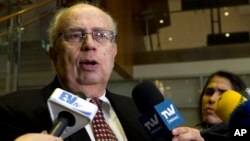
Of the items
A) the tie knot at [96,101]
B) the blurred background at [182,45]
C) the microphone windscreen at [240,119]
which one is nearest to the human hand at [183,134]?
the microphone windscreen at [240,119]

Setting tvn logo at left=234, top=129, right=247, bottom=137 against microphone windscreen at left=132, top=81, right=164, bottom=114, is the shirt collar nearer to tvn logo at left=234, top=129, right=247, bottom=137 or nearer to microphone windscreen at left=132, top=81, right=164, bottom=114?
microphone windscreen at left=132, top=81, right=164, bottom=114

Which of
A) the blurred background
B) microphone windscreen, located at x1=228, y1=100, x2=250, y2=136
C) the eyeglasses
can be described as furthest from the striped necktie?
the blurred background

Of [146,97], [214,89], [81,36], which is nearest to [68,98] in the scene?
[146,97]

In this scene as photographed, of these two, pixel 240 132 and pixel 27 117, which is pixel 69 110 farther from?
pixel 27 117

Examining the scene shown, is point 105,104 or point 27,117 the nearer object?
point 27,117

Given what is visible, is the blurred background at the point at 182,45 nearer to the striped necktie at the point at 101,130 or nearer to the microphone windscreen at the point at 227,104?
the striped necktie at the point at 101,130

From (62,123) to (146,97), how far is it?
549 millimetres

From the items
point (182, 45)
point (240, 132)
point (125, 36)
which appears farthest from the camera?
point (182, 45)

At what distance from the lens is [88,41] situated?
179 centimetres

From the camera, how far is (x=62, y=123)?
109 cm

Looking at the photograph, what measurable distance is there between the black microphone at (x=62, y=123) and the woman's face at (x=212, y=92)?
6.44 feet

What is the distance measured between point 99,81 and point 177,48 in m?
6.37

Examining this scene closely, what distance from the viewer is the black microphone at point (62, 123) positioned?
1054mm

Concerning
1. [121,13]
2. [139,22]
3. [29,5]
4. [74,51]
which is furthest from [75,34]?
[139,22]
